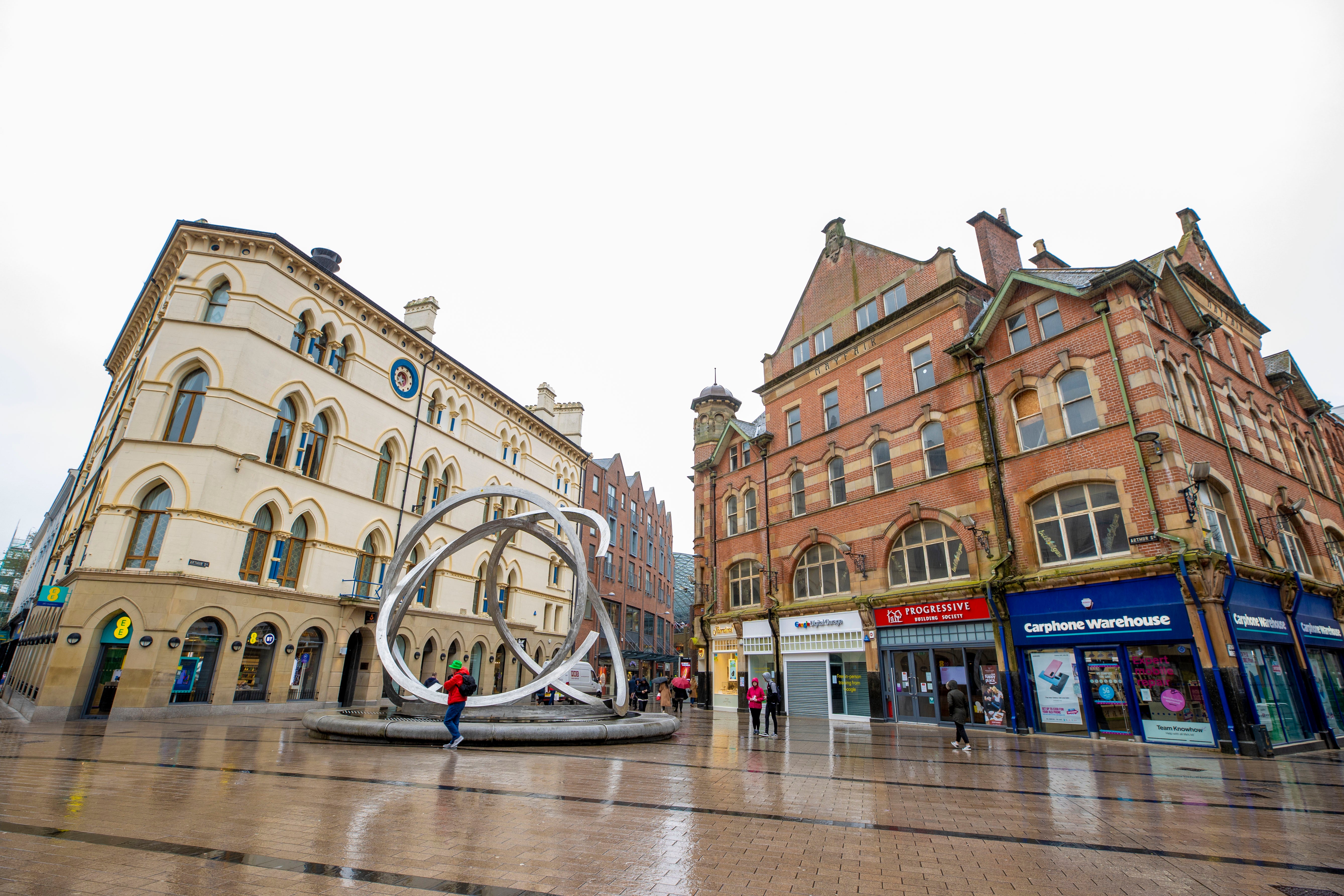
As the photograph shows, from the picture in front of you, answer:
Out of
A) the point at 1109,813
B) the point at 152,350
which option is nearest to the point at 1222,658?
the point at 1109,813

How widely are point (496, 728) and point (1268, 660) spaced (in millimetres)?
19937

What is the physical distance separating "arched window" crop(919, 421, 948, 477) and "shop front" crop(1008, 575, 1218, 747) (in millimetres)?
5321

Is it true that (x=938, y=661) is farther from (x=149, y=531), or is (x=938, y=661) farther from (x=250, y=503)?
(x=149, y=531)

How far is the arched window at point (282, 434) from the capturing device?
2488cm

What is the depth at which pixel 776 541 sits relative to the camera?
28969 millimetres

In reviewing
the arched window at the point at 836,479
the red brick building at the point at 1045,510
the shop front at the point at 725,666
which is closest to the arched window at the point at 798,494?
the red brick building at the point at 1045,510

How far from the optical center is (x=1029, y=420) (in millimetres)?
20922

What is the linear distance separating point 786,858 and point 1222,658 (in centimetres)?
1568

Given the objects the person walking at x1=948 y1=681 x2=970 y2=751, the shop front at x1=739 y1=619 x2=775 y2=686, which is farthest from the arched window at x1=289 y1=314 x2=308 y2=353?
the person walking at x1=948 y1=681 x2=970 y2=751

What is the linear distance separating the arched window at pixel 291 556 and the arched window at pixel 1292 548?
34.1 meters

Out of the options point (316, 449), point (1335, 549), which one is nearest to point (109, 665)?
point (316, 449)

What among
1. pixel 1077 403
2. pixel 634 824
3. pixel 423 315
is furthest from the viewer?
pixel 423 315

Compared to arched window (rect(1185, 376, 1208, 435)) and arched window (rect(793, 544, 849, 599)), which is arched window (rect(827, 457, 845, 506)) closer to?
arched window (rect(793, 544, 849, 599))

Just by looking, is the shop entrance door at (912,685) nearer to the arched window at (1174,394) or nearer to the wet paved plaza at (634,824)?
the wet paved plaza at (634,824)
